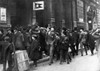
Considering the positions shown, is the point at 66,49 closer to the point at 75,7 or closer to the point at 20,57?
the point at 20,57

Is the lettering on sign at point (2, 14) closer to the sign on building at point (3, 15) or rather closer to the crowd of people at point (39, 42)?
the sign on building at point (3, 15)

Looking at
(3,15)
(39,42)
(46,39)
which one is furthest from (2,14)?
(46,39)

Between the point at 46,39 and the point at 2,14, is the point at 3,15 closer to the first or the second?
the point at 2,14

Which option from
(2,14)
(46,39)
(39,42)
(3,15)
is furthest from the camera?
(3,15)

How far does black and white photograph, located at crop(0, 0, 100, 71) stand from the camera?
346 inches

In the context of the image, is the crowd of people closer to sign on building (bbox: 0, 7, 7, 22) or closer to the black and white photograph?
the black and white photograph

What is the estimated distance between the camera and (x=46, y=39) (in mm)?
10844

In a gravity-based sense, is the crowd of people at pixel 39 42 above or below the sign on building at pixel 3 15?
below

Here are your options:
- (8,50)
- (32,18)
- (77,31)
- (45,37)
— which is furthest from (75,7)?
(8,50)

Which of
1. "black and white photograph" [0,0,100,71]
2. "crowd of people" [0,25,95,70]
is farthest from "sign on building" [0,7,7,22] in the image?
"crowd of people" [0,25,95,70]

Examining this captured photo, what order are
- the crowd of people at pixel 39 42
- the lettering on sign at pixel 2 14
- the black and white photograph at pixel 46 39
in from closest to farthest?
the black and white photograph at pixel 46 39, the crowd of people at pixel 39 42, the lettering on sign at pixel 2 14

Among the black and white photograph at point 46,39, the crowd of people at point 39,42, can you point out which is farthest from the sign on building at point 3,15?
the crowd of people at point 39,42

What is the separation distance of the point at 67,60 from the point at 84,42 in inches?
126

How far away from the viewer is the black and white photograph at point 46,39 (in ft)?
28.8
